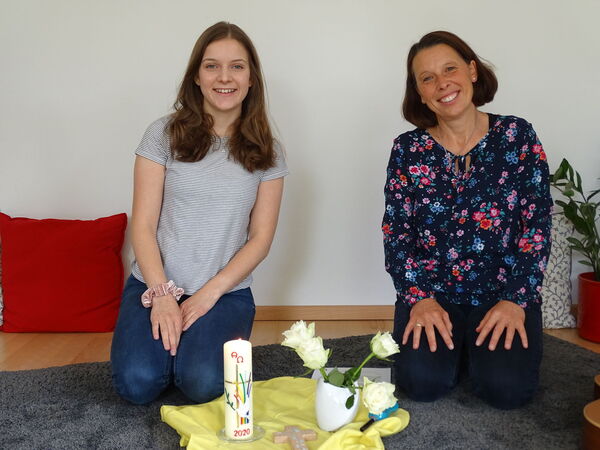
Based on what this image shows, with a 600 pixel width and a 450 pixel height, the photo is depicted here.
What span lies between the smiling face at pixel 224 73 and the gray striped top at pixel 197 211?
162 mm

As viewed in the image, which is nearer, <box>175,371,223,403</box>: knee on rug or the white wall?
<box>175,371,223,403</box>: knee on rug

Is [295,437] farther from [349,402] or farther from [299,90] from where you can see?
→ [299,90]

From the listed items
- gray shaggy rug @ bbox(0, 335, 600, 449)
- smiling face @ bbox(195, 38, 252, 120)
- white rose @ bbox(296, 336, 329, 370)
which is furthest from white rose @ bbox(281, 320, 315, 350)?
smiling face @ bbox(195, 38, 252, 120)

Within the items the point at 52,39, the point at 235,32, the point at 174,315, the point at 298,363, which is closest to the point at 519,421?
the point at 298,363

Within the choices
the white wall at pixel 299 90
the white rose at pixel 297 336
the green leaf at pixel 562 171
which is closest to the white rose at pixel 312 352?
the white rose at pixel 297 336

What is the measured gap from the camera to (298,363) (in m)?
2.29

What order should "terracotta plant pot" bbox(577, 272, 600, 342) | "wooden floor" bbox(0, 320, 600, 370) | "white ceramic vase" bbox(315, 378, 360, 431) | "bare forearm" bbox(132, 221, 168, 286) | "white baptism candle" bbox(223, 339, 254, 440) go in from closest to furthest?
1. "white baptism candle" bbox(223, 339, 254, 440)
2. "white ceramic vase" bbox(315, 378, 360, 431)
3. "bare forearm" bbox(132, 221, 168, 286)
4. "wooden floor" bbox(0, 320, 600, 370)
5. "terracotta plant pot" bbox(577, 272, 600, 342)

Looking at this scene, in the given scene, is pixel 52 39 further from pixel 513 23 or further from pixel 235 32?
pixel 513 23

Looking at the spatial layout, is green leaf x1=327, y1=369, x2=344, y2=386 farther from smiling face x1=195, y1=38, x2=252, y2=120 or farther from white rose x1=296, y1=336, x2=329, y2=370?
smiling face x1=195, y1=38, x2=252, y2=120

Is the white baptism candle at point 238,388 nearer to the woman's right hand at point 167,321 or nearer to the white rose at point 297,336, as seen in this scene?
the white rose at point 297,336

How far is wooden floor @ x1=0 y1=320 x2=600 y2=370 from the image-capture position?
2.37m

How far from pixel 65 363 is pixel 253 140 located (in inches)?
38.4

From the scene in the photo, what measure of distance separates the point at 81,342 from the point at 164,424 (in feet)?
2.92

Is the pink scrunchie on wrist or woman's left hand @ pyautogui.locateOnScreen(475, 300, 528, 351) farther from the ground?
the pink scrunchie on wrist
